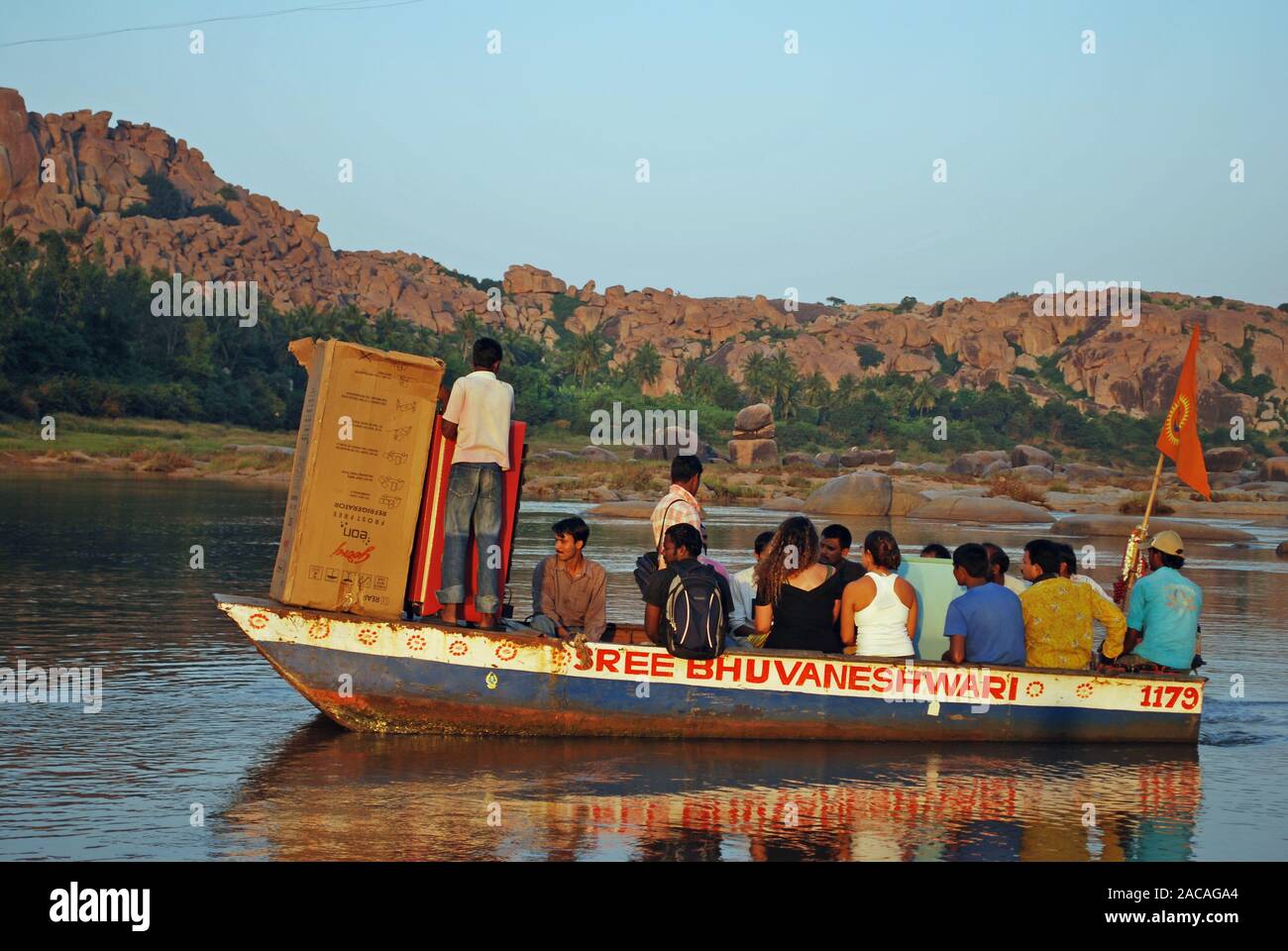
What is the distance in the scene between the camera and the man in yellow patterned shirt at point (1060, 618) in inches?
431

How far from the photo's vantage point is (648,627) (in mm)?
10320

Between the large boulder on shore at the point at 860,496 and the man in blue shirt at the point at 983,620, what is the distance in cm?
3626

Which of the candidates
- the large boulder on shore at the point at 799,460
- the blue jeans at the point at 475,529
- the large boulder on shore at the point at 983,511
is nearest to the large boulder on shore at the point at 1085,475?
the large boulder on shore at the point at 799,460

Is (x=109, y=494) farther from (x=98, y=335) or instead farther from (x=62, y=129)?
(x=62, y=129)

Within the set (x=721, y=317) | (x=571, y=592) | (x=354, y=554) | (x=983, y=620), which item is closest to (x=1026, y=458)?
(x=983, y=620)

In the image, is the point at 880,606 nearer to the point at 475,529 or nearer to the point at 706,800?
the point at 706,800

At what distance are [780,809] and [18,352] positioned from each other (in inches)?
2556

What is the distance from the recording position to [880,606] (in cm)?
1058

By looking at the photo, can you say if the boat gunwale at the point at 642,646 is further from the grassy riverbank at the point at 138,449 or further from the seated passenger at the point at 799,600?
the grassy riverbank at the point at 138,449

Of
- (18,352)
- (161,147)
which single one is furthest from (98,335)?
(161,147)

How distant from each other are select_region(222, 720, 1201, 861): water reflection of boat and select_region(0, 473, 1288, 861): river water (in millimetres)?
24

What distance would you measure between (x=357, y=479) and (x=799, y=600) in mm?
3353

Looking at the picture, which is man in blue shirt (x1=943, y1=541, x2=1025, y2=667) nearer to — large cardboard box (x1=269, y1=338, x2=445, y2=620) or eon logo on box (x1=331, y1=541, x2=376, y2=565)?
large cardboard box (x1=269, y1=338, x2=445, y2=620)
